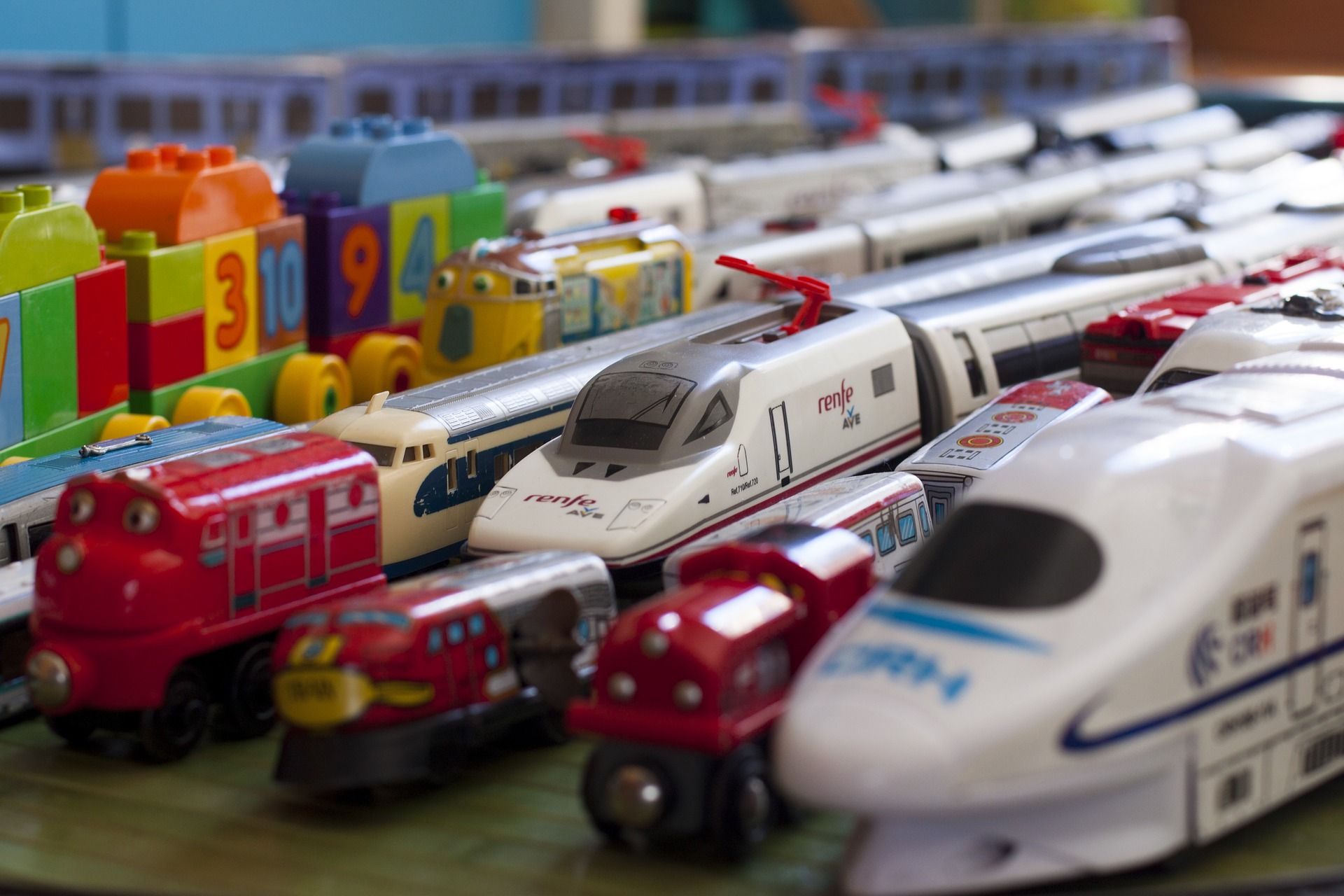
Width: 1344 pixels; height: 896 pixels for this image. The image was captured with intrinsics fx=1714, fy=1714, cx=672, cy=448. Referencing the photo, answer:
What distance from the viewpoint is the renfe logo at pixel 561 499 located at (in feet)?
32.6

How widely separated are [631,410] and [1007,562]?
3598 mm

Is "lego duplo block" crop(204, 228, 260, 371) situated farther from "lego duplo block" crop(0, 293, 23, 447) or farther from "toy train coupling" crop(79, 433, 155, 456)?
"toy train coupling" crop(79, 433, 155, 456)

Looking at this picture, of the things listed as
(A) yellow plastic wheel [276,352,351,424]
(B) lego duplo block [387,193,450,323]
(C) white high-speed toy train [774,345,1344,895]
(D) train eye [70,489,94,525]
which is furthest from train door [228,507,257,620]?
(B) lego duplo block [387,193,450,323]

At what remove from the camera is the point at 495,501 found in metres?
10.1

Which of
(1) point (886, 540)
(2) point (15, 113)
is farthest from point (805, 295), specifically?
(2) point (15, 113)

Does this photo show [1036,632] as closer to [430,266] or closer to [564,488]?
[564,488]

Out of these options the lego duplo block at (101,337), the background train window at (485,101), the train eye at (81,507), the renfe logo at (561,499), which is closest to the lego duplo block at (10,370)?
the lego duplo block at (101,337)

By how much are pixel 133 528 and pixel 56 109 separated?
13.4 metres

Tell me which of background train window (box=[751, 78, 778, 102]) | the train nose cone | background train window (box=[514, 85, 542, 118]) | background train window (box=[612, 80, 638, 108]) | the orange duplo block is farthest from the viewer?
background train window (box=[751, 78, 778, 102])

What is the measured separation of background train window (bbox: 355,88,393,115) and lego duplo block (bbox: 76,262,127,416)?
398 inches

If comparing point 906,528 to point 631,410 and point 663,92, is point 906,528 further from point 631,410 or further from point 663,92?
point 663,92

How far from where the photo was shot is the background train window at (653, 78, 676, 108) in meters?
25.8

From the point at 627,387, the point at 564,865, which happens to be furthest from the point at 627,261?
the point at 564,865

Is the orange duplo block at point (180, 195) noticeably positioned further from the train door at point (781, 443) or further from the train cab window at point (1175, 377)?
the train cab window at point (1175, 377)
